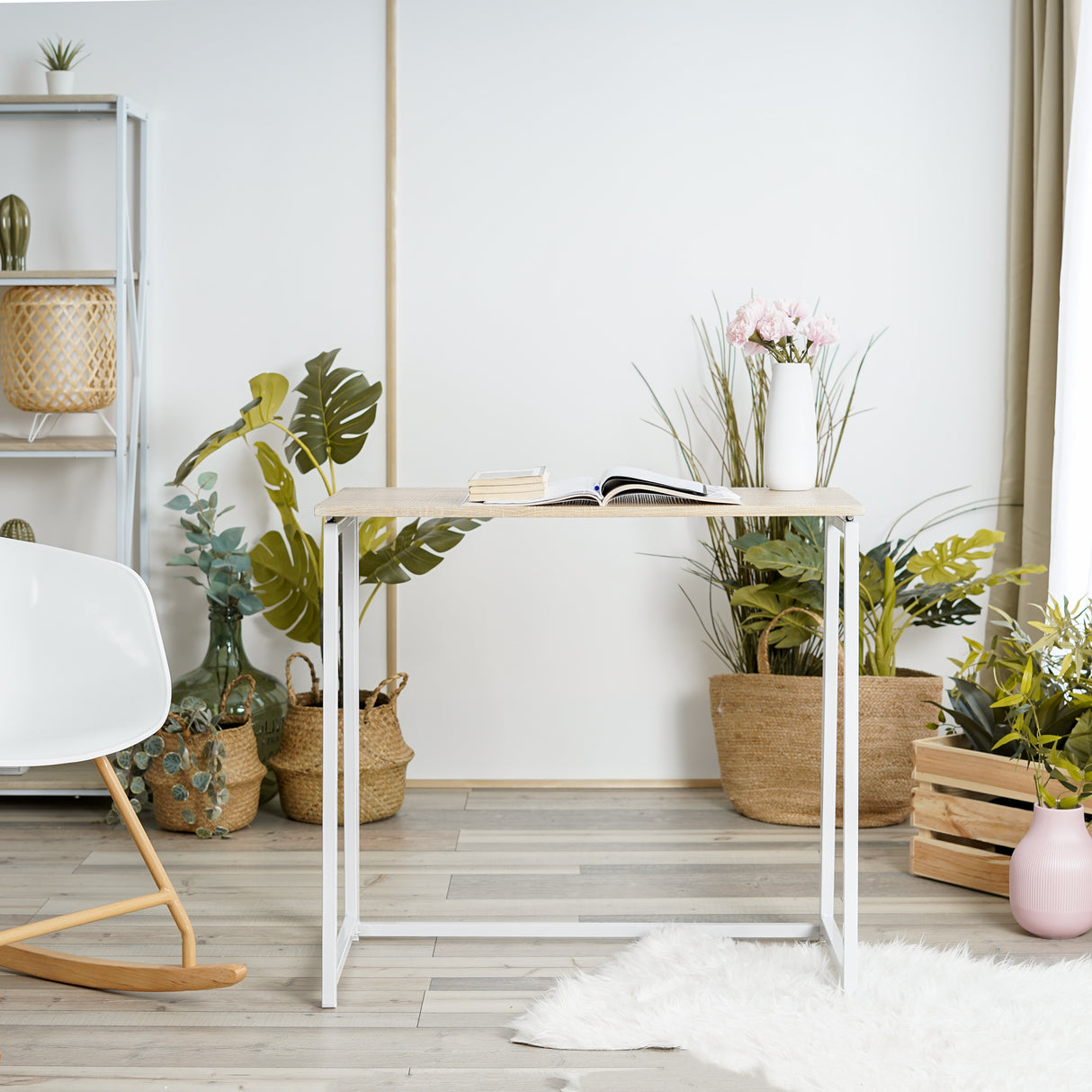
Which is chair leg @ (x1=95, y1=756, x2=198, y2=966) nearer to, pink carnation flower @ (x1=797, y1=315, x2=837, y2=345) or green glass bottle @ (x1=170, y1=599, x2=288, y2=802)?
green glass bottle @ (x1=170, y1=599, x2=288, y2=802)

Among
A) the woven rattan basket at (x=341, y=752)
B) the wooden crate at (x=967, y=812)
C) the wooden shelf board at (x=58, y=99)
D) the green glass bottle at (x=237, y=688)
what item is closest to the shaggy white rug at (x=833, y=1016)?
the wooden crate at (x=967, y=812)

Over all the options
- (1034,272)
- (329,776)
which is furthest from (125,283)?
(1034,272)

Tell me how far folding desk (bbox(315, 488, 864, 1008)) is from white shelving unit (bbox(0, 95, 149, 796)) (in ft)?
3.45

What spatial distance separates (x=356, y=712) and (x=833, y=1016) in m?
1.04

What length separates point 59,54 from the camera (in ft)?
10.7

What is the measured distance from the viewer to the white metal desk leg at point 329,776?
2139mm

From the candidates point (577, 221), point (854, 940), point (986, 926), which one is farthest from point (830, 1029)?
point (577, 221)

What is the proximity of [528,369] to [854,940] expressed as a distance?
6.14 feet

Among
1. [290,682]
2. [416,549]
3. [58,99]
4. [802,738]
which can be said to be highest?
[58,99]

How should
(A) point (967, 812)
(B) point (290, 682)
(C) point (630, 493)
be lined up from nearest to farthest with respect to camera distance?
(C) point (630, 493) → (A) point (967, 812) → (B) point (290, 682)

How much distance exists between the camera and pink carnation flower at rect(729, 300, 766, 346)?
2.41 meters

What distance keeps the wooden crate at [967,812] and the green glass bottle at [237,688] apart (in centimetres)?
168

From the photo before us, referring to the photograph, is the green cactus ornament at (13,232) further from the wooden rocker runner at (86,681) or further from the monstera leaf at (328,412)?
the wooden rocker runner at (86,681)

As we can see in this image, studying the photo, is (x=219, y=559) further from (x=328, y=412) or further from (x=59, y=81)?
(x=59, y=81)
